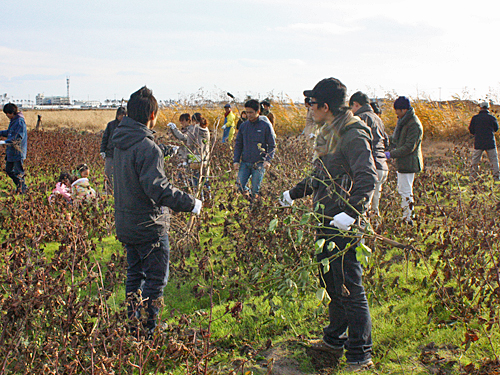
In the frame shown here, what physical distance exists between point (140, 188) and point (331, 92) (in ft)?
4.70

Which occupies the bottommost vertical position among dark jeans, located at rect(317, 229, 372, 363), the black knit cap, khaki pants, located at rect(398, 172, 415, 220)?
dark jeans, located at rect(317, 229, 372, 363)

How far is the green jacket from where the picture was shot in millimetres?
5805

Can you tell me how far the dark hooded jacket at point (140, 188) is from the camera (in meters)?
3.07

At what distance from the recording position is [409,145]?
229 inches

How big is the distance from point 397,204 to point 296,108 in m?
12.7

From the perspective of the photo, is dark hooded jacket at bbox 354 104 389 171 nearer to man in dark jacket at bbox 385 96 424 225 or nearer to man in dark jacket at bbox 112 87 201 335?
man in dark jacket at bbox 385 96 424 225

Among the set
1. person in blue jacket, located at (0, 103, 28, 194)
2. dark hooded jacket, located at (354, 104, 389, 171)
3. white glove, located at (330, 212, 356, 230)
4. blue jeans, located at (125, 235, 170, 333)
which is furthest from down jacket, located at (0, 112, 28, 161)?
white glove, located at (330, 212, 356, 230)

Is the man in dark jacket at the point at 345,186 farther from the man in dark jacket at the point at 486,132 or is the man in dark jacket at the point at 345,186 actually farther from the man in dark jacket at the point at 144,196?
the man in dark jacket at the point at 486,132

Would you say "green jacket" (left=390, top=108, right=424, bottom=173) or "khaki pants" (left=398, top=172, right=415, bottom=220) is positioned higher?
"green jacket" (left=390, top=108, right=424, bottom=173)

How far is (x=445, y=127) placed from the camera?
14688 mm

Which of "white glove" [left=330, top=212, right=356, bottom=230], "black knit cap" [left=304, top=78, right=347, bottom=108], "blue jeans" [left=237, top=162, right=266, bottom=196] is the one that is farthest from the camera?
"blue jeans" [left=237, top=162, right=266, bottom=196]

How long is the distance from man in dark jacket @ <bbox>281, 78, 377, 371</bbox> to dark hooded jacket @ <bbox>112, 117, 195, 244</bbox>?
0.96 meters

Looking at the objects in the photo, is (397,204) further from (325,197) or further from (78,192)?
(78,192)

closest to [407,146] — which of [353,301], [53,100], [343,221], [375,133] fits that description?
[375,133]
